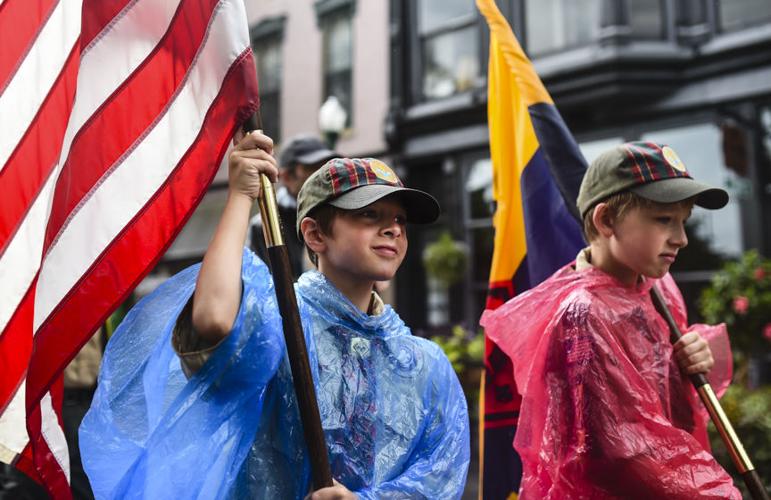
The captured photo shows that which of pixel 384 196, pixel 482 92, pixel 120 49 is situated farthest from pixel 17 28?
pixel 482 92

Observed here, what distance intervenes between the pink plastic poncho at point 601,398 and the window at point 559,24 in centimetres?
913

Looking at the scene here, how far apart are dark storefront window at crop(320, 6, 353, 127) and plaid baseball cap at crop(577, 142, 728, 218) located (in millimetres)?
12300

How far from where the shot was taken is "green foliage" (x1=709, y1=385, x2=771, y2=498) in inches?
222

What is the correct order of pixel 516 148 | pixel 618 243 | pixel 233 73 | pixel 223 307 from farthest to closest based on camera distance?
pixel 516 148, pixel 618 243, pixel 233 73, pixel 223 307

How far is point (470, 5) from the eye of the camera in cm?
1300

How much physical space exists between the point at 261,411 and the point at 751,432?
498 cm

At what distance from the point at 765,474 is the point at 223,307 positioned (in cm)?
504

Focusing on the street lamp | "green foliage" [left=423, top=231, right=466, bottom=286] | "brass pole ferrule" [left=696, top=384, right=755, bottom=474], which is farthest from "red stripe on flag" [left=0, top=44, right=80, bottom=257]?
"green foliage" [left=423, top=231, right=466, bottom=286]

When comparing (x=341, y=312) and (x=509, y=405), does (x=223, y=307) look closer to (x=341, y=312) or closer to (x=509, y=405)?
(x=341, y=312)

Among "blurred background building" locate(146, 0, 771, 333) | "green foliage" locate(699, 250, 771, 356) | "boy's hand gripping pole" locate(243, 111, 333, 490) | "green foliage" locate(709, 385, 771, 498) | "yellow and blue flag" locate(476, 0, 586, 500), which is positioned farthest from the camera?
"blurred background building" locate(146, 0, 771, 333)

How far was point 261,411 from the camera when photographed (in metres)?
2.07

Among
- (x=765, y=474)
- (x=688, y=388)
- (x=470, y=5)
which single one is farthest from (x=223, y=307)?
(x=470, y=5)

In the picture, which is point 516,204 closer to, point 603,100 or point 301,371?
point 301,371

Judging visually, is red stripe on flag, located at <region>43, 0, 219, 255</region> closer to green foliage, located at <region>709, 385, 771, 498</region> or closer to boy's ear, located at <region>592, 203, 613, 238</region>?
boy's ear, located at <region>592, 203, 613, 238</region>
